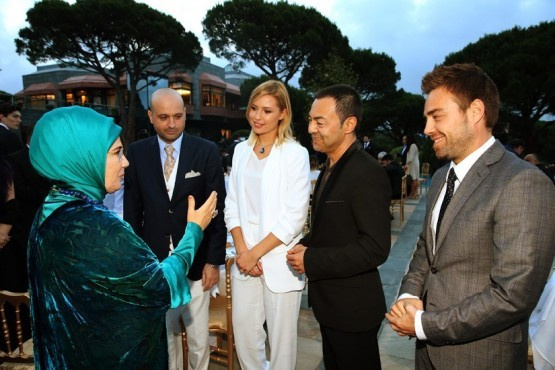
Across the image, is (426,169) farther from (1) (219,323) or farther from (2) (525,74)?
(2) (525,74)

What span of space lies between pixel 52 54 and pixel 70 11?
3.48 meters

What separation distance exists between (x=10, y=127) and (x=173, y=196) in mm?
4295

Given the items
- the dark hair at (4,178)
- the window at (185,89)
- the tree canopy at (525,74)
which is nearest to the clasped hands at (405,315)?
the dark hair at (4,178)

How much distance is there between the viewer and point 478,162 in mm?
1550

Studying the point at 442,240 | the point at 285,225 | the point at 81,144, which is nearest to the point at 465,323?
the point at 442,240

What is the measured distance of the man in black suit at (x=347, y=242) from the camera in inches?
74.7

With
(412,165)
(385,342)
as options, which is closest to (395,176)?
(412,165)

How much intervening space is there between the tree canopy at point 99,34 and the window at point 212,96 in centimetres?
1393

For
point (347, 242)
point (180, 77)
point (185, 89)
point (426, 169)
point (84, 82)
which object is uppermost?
point (180, 77)

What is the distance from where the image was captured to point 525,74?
66.1 ft

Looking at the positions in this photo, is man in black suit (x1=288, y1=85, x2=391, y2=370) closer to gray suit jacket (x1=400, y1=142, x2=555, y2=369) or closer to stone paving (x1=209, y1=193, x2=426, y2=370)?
gray suit jacket (x1=400, y1=142, x2=555, y2=369)

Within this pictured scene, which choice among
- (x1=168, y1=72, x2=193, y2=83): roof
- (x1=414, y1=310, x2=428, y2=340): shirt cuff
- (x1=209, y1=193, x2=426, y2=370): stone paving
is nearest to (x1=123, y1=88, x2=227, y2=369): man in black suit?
(x1=209, y1=193, x2=426, y2=370): stone paving

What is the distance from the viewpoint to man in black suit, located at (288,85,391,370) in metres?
1.90

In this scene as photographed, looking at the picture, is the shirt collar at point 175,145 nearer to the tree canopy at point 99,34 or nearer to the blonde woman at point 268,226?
the blonde woman at point 268,226
